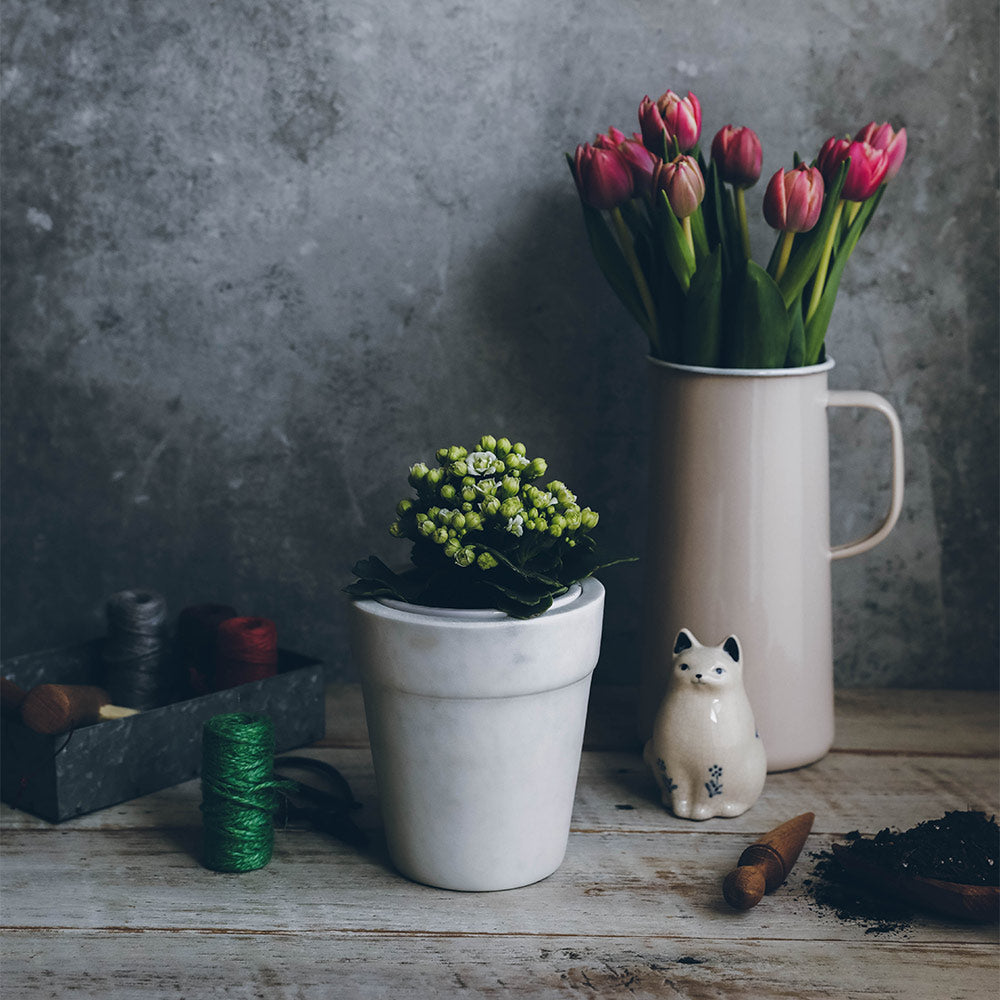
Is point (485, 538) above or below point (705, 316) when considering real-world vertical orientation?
below

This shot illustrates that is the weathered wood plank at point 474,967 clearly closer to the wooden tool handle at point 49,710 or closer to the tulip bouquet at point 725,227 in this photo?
the wooden tool handle at point 49,710

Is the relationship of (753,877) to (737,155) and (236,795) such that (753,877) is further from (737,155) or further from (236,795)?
(737,155)

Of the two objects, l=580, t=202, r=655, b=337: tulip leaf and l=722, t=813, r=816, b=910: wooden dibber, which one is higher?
l=580, t=202, r=655, b=337: tulip leaf

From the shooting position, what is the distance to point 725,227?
0.99 m

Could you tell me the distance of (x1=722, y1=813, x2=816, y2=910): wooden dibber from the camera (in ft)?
2.55

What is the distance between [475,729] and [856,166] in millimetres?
542

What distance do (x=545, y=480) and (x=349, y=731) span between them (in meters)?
0.32

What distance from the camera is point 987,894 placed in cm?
77

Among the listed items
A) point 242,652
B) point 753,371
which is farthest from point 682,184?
point 242,652

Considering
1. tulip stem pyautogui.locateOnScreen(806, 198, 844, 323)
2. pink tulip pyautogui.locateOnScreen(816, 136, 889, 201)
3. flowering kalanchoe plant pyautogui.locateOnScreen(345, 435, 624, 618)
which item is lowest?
flowering kalanchoe plant pyautogui.locateOnScreen(345, 435, 624, 618)

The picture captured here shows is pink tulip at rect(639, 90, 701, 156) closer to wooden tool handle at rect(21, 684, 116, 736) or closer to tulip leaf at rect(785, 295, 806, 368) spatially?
tulip leaf at rect(785, 295, 806, 368)

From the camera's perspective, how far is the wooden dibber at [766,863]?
0.78 meters

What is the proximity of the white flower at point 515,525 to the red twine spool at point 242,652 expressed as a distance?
0.34m

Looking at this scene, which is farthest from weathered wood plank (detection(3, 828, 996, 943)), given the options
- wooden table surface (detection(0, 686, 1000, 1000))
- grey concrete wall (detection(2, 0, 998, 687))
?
grey concrete wall (detection(2, 0, 998, 687))
